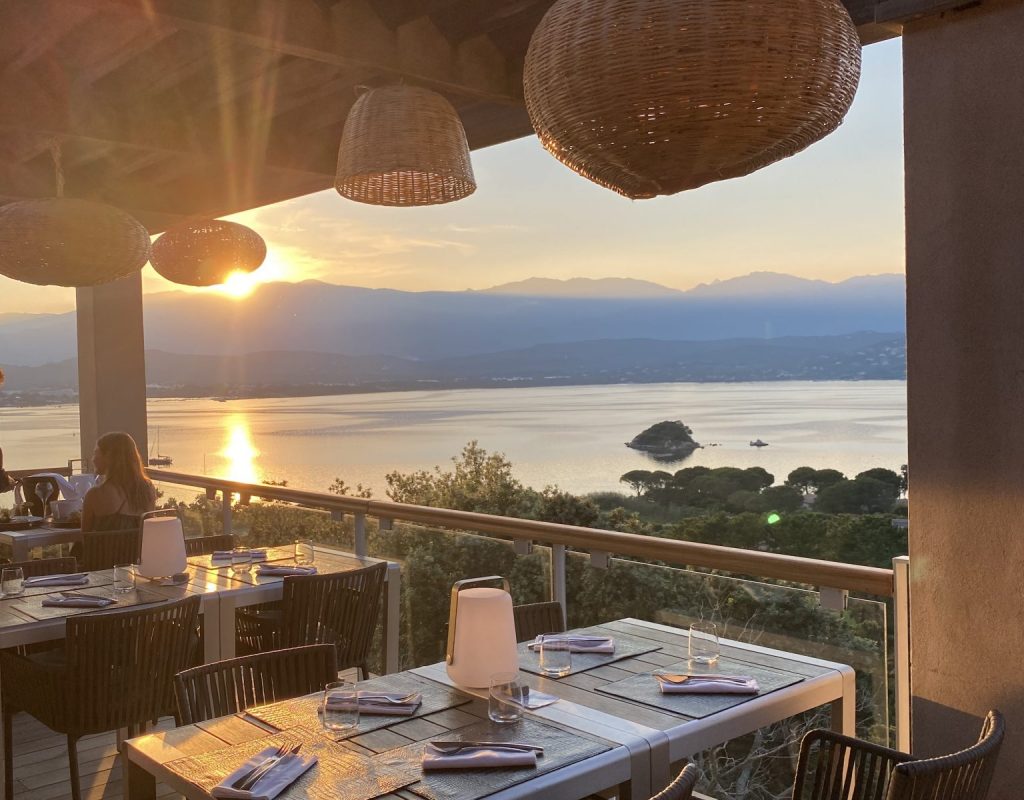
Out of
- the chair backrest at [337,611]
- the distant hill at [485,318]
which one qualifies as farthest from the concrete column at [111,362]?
the distant hill at [485,318]

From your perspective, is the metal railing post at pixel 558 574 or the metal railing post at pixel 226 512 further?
the metal railing post at pixel 226 512

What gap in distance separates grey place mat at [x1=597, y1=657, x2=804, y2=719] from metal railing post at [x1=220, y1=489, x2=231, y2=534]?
4.25 m

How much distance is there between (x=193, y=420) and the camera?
2520 cm

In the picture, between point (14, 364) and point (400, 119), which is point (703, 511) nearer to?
point (14, 364)

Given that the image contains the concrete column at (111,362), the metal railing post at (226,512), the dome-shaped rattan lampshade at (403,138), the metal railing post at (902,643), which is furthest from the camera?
the concrete column at (111,362)

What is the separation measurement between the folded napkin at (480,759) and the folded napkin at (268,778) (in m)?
0.24

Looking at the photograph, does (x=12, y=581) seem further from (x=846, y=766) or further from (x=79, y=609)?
(x=846, y=766)

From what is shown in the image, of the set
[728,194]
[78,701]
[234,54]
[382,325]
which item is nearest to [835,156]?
[728,194]

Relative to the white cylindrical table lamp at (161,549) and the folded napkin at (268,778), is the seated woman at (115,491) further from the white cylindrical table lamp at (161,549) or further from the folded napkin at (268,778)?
the folded napkin at (268,778)

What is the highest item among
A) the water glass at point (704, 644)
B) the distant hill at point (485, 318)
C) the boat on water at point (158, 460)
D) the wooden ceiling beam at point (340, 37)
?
the distant hill at point (485, 318)

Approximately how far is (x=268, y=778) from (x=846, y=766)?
1.24m

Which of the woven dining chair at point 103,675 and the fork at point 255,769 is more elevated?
the fork at point 255,769

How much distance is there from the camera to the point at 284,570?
4.16 metres

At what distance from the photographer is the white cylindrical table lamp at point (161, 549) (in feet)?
13.2
